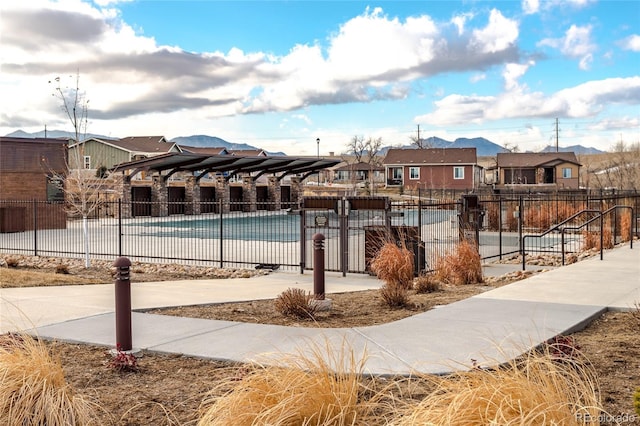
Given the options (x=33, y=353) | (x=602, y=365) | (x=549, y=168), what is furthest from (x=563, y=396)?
(x=549, y=168)

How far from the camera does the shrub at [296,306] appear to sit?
8758 mm

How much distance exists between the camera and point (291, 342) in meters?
7.06

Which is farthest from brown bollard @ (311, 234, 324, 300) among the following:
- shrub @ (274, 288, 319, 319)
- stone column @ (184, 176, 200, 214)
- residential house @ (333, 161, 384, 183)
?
residential house @ (333, 161, 384, 183)

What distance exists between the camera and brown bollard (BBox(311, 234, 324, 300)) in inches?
360

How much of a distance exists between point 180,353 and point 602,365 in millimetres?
4233

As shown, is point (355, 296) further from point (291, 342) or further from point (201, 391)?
point (201, 391)

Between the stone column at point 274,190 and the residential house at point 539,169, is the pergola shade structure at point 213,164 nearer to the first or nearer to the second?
the stone column at point 274,190

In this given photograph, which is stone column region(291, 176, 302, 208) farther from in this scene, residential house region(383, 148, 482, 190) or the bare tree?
the bare tree

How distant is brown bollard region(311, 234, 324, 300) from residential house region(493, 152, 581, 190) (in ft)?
225

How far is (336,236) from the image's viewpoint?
24641mm

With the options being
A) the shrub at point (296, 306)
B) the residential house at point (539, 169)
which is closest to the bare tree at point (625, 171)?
the residential house at point (539, 169)

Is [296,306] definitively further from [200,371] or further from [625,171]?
[625,171]

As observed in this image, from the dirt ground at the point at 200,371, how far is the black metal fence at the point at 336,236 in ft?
18.2

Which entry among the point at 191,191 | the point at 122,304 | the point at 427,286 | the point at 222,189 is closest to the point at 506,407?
the point at 122,304
